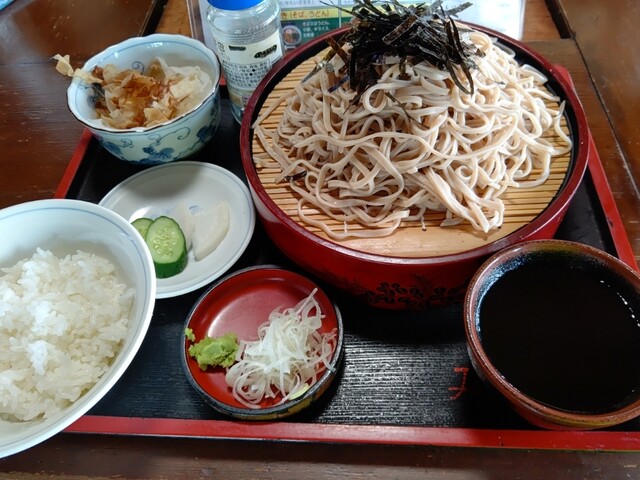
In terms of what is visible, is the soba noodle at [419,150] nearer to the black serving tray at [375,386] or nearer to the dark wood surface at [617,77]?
the black serving tray at [375,386]

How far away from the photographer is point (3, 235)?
1.70 meters

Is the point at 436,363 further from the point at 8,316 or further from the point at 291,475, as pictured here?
the point at 8,316

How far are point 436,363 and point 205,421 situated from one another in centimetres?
68

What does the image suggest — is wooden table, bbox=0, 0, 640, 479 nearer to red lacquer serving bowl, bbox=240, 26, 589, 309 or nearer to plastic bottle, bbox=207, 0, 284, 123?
red lacquer serving bowl, bbox=240, 26, 589, 309

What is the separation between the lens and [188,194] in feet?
6.72

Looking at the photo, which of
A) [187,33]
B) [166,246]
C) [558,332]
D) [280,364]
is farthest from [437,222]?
[187,33]

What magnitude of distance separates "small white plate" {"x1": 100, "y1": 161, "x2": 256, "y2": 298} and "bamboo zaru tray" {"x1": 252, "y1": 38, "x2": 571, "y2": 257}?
197mm

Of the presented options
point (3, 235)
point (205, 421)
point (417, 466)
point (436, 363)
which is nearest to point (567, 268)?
point (436, 363)

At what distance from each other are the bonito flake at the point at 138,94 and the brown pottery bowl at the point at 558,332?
4.28ft

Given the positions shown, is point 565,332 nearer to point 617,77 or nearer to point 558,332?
point 558,332

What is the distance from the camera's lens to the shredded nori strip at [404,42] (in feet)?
5.07

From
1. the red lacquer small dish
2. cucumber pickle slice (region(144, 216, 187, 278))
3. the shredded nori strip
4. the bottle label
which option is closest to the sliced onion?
the red lacquer small dish

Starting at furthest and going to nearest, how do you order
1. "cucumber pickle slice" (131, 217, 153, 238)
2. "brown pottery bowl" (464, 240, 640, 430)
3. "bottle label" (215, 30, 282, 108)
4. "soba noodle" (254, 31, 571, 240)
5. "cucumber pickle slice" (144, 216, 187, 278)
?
1. "bottle label" (215, 30, 282, 108)
2. "cucumber pickle slice" (131, 217, 153, 238)
3. "cucumber pickle slice" (144, 216, 187, 278)
4. "soba noodle" (254, 31, 571, 240)
5. "brown pottery bowl" (464, 240, 640, 430)

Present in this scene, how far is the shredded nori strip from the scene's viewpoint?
1.54 m
